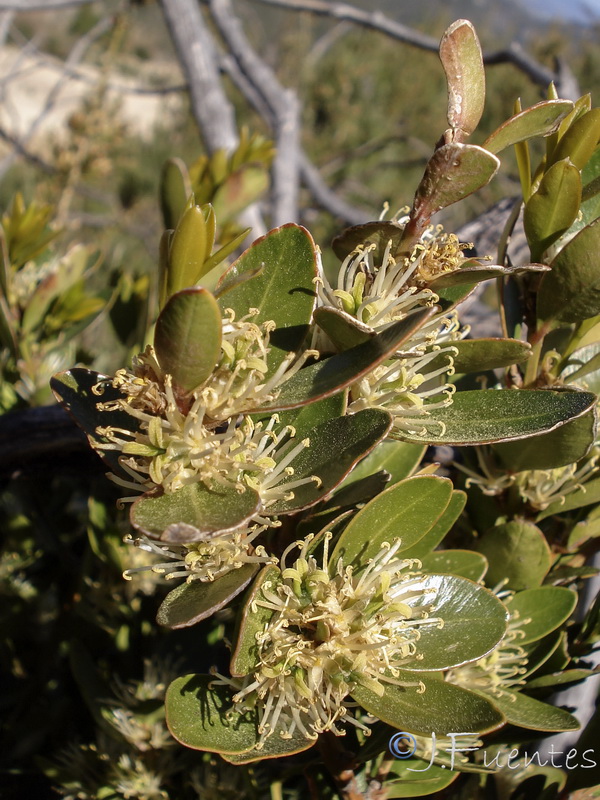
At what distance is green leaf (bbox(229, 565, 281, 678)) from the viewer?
1.48 feet

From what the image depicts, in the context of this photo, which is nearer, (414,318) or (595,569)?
(414,318)

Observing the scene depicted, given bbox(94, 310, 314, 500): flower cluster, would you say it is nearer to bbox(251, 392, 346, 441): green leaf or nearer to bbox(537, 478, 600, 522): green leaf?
bbox(251, 392, 346, 441): green leaf

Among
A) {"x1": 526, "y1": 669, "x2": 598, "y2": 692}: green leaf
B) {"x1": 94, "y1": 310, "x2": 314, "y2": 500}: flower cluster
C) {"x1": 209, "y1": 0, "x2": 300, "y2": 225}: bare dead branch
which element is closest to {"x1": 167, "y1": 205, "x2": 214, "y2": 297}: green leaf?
{"x1": 94, "y1": 310, "x2": 314, "y2": 500}: flower cluster

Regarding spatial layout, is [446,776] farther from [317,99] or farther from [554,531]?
[317,99]

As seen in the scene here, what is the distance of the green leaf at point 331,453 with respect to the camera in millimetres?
431

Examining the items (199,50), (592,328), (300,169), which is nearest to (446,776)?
(592,328)

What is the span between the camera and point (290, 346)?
489 millimetres

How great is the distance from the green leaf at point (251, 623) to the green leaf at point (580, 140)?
393 millimetres

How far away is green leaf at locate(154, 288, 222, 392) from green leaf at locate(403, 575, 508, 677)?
25cm

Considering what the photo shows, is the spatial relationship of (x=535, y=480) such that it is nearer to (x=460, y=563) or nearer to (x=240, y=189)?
(x=460, y=563)

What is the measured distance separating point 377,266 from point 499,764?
503 mm

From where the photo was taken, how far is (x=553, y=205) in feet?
1.66

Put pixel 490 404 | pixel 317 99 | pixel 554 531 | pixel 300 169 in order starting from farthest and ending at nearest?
pixel 317 99 → pixel 300 169 → pixel 554 531 → pixel 490 404

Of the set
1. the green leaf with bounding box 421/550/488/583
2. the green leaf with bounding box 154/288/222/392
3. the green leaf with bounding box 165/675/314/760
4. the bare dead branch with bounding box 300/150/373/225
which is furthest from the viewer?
the bare dead branch with bounding box 300/150/373/225
